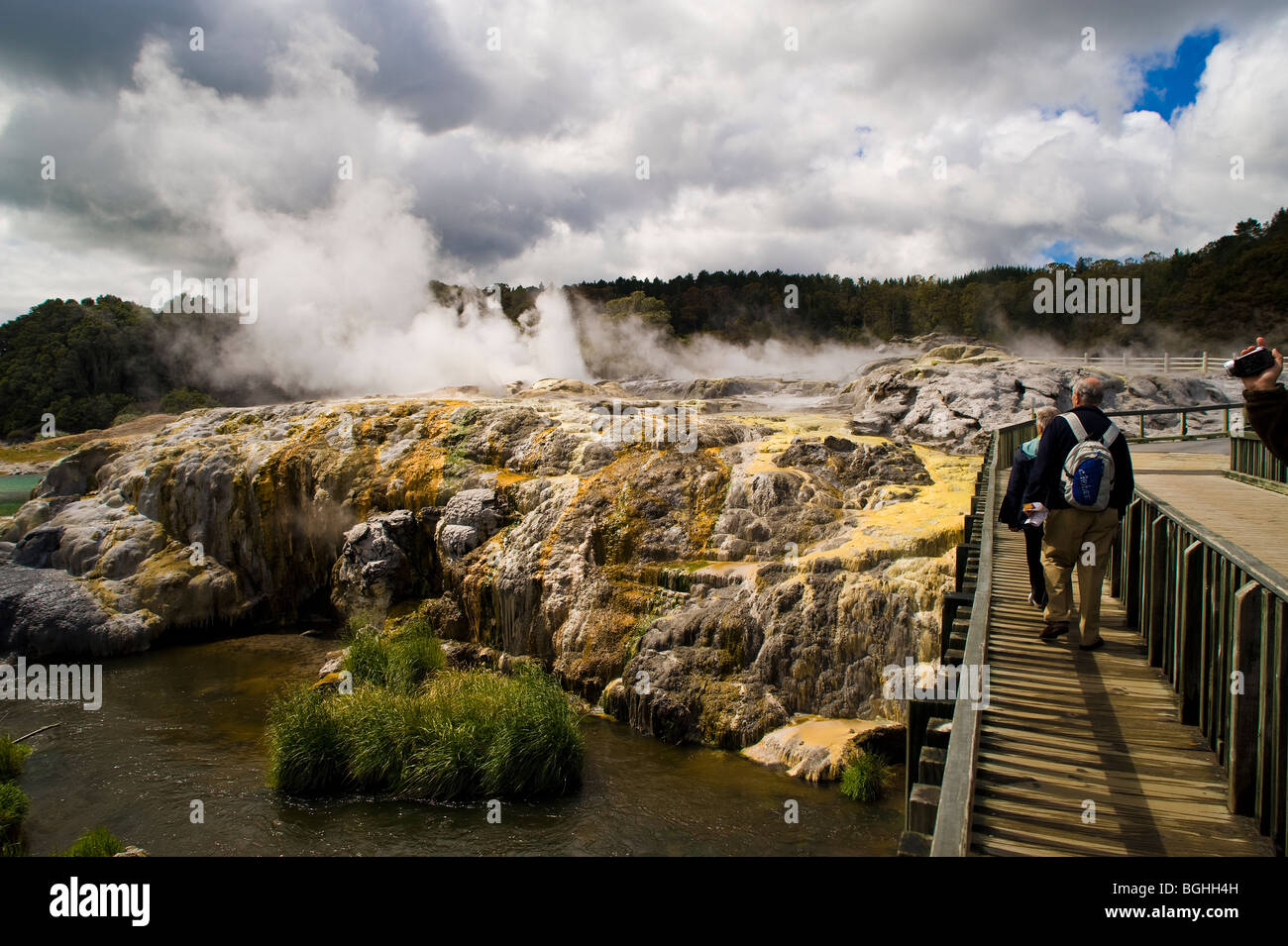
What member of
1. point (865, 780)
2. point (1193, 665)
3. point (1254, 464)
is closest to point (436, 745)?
point (865, 780)

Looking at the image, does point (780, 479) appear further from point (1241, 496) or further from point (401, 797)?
point (401, 797)

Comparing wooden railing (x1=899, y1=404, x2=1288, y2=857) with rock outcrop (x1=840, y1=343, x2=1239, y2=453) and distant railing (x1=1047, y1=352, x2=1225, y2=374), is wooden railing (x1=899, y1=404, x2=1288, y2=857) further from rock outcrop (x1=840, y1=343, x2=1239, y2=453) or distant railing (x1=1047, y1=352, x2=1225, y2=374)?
A: distant railing (x1=1047, y1=352, x2=1225, y2=374)

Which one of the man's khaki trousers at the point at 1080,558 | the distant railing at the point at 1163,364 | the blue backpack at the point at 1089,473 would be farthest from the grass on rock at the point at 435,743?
the distant railing at the point at 1163,364

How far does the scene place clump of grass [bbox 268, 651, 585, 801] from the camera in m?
12.0

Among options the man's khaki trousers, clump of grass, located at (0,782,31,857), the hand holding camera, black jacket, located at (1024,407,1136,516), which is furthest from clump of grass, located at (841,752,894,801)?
clump of grass, located at (0,782,31,857)

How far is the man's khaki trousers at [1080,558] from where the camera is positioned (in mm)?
5820

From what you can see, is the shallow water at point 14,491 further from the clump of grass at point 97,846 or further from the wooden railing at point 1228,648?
the wooden railing at point 1228,648

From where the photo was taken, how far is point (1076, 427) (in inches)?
228

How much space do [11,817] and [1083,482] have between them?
14291 millimetres

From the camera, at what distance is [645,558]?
1739 centimetres

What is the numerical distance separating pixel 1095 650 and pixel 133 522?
27400 millimetres

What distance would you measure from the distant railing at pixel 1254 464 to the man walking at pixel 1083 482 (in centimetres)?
749

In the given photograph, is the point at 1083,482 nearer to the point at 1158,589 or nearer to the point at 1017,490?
the point at 1158,589

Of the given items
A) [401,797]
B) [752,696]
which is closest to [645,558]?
[752,696]
